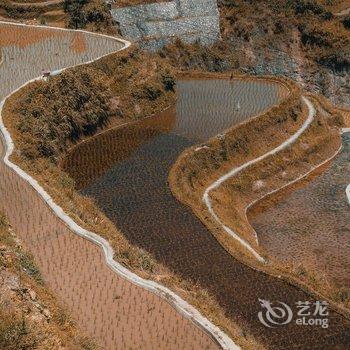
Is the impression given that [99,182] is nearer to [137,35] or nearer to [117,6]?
[137,35]

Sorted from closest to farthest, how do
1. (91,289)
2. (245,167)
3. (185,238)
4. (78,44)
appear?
(91,289)
(185,238)
(245,167)
(78,44)

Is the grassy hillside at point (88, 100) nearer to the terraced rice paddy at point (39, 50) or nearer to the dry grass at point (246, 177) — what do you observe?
the terraced rice paddy at point (39, 50)

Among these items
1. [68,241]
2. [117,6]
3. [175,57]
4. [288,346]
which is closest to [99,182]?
[68,241]

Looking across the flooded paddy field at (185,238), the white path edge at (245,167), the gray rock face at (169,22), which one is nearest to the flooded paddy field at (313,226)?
the white path edge at (245,167)

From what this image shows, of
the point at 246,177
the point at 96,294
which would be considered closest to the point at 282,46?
the point at 246,177

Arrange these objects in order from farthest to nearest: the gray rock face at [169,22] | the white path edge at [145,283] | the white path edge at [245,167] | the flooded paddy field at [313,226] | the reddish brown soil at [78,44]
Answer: the gray rock face at [169,22] < the reddish brown soil at [78,44] < the flooded paddy field at [313,226] < the white path edge at [245,167] < the white path edge at [145,283]

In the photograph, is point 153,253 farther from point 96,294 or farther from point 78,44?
point 78,44
